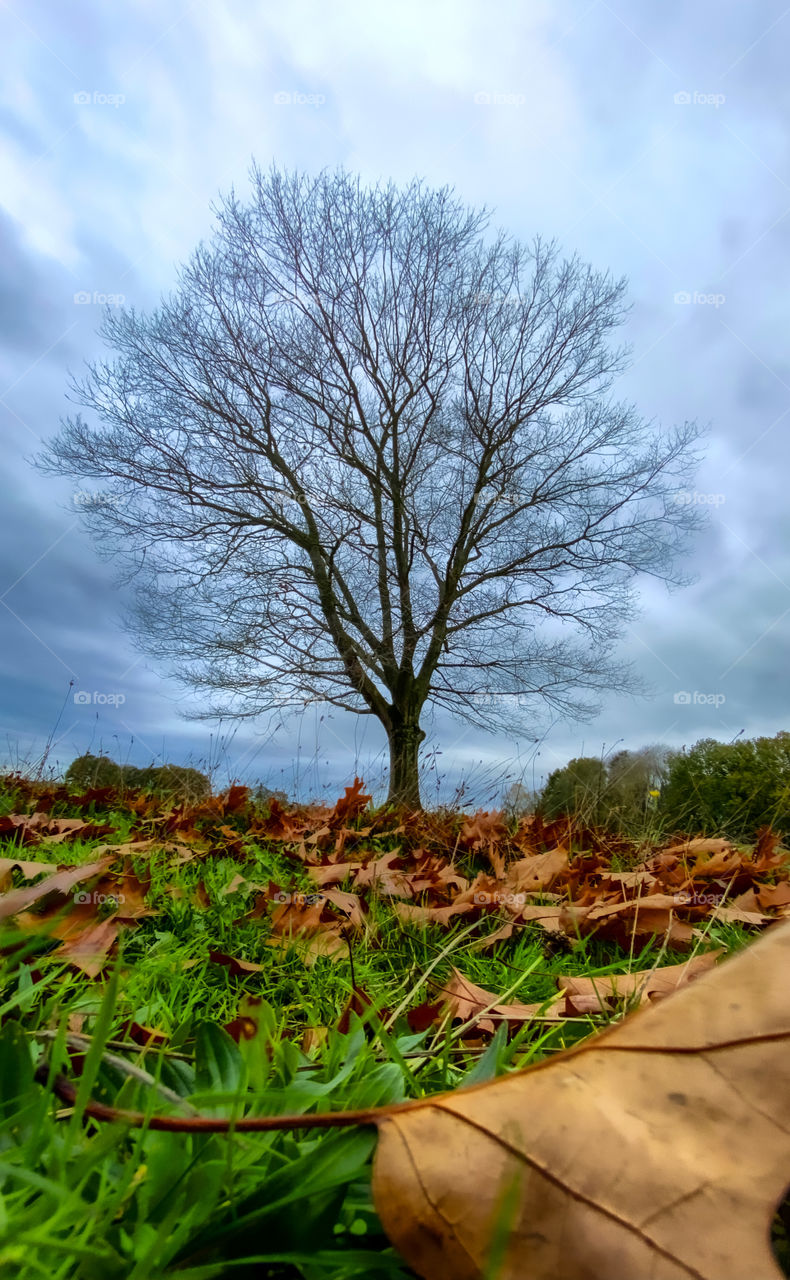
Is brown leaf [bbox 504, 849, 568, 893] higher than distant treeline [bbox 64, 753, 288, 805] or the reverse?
the reverse

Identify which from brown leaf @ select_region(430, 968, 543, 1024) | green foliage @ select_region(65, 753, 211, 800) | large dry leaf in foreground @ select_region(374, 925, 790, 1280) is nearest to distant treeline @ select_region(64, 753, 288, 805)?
green foliage @ select_region(65, 753, 211, 800)

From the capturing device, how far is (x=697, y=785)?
7543 millimetres

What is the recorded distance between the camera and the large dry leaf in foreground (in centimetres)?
43

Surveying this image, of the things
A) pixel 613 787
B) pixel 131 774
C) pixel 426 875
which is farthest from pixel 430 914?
pixel 131 774

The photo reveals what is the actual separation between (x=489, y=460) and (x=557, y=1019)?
12.1 metres

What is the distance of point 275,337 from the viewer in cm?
1191

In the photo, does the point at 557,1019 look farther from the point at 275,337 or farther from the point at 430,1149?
the point at 275,337

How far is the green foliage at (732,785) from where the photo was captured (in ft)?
23.8

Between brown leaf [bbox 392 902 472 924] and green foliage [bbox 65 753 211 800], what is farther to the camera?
green foliage [bbox 65 753 211 800]

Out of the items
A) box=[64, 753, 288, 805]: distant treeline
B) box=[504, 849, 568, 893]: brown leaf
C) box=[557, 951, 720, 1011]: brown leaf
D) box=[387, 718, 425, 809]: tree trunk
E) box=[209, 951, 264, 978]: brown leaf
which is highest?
box=[387, 718, 425, 809]: tree trunk

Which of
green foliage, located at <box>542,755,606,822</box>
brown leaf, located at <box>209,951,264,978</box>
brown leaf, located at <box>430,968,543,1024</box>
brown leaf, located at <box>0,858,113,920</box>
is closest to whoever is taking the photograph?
brown leaf, located at <box>430,968,543,1024</box>

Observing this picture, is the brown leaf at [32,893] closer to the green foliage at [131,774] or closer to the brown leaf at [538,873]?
the brown leaf at [538,873]

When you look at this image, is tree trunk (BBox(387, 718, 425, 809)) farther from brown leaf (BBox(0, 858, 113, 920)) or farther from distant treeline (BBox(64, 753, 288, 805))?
brown leaf (BBox(0, 858, 113, 920))

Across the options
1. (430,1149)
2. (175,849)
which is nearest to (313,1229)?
(430,1149)
